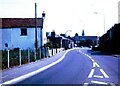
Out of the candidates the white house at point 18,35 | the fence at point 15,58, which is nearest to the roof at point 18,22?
the white house at point 18,35

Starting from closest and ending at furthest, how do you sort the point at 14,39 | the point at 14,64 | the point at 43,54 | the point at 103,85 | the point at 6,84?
the point at 103,85 → the point at 6,84 → the point at 14,64 → the point at 43,54 → the point at 14,39

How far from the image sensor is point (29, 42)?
63.7m

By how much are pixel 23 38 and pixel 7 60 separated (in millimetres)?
39879

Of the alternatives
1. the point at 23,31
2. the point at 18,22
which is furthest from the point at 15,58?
the point at 18,22

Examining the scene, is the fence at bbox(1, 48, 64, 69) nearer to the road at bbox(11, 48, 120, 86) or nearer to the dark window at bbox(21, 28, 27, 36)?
the road at bbox(11, 48, 120, 86)

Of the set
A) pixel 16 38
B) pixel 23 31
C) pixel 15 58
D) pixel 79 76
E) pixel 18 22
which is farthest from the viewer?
pixel 18 22

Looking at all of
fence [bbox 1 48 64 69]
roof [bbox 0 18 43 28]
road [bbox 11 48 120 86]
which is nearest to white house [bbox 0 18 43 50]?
roof [bbox 0 18 43 28]

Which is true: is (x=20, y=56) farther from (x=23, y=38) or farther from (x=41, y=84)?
(x=23, y=38)

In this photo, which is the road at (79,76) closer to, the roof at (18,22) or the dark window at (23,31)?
the dark window at (23,31)

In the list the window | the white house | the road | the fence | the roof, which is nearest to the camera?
the road

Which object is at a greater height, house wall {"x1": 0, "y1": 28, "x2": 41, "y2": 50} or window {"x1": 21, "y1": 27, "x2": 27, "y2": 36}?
window {"x1": 21, "y1": 27, "x2": 27, "y2": 36}

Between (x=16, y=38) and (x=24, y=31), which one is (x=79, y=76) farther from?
(x=24, y=31)

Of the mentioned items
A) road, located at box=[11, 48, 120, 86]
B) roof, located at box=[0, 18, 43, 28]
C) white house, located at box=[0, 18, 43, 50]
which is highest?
roof, located at box=[0, 18, 43, 28]

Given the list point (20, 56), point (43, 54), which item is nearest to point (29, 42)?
point (43, 54)
